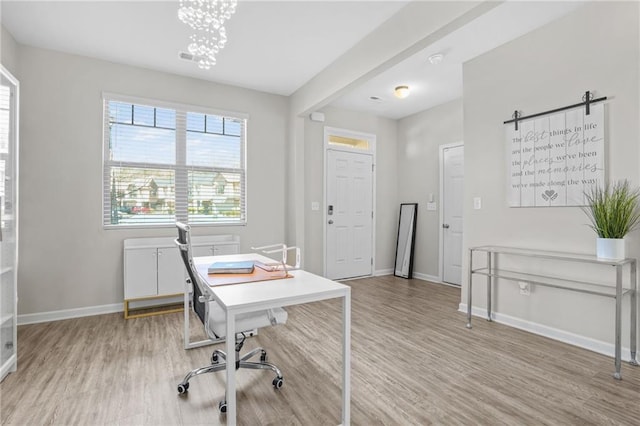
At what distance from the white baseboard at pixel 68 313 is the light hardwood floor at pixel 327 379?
0.43ft

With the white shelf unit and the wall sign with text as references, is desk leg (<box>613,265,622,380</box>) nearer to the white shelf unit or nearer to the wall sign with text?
the wall sign with text

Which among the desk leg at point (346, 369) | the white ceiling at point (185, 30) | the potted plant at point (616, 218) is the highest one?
the white ceiling at point (185, 30)

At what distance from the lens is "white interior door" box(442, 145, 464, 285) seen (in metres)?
4.68

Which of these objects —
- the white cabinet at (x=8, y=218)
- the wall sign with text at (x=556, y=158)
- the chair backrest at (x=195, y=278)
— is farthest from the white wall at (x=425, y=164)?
the white cabinet at (x=8, y=218)

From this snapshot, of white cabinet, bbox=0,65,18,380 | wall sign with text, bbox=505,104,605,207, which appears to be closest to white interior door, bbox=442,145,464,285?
wall sign with text, bbox=505,104,605,207

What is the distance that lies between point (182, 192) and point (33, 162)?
1.42 meters

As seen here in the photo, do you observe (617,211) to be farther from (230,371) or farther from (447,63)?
(230,371)

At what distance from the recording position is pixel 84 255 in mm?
3439

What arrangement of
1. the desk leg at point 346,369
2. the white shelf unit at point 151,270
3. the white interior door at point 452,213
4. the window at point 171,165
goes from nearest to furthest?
the desk leg at point 346,369 < the white shelf unit at point 151,270 < the window at point 171,165 < the white interior door at point 452,213

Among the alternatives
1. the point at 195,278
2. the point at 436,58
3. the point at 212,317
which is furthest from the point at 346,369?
the point at 436,58

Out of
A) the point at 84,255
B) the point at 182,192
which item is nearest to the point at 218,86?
the point at 182,192

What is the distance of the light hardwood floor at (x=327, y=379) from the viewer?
69.8 inches

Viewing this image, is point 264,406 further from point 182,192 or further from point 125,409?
point 182,192

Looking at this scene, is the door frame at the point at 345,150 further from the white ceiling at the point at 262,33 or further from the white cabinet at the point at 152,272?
the white cabinet at the point at 152,272
